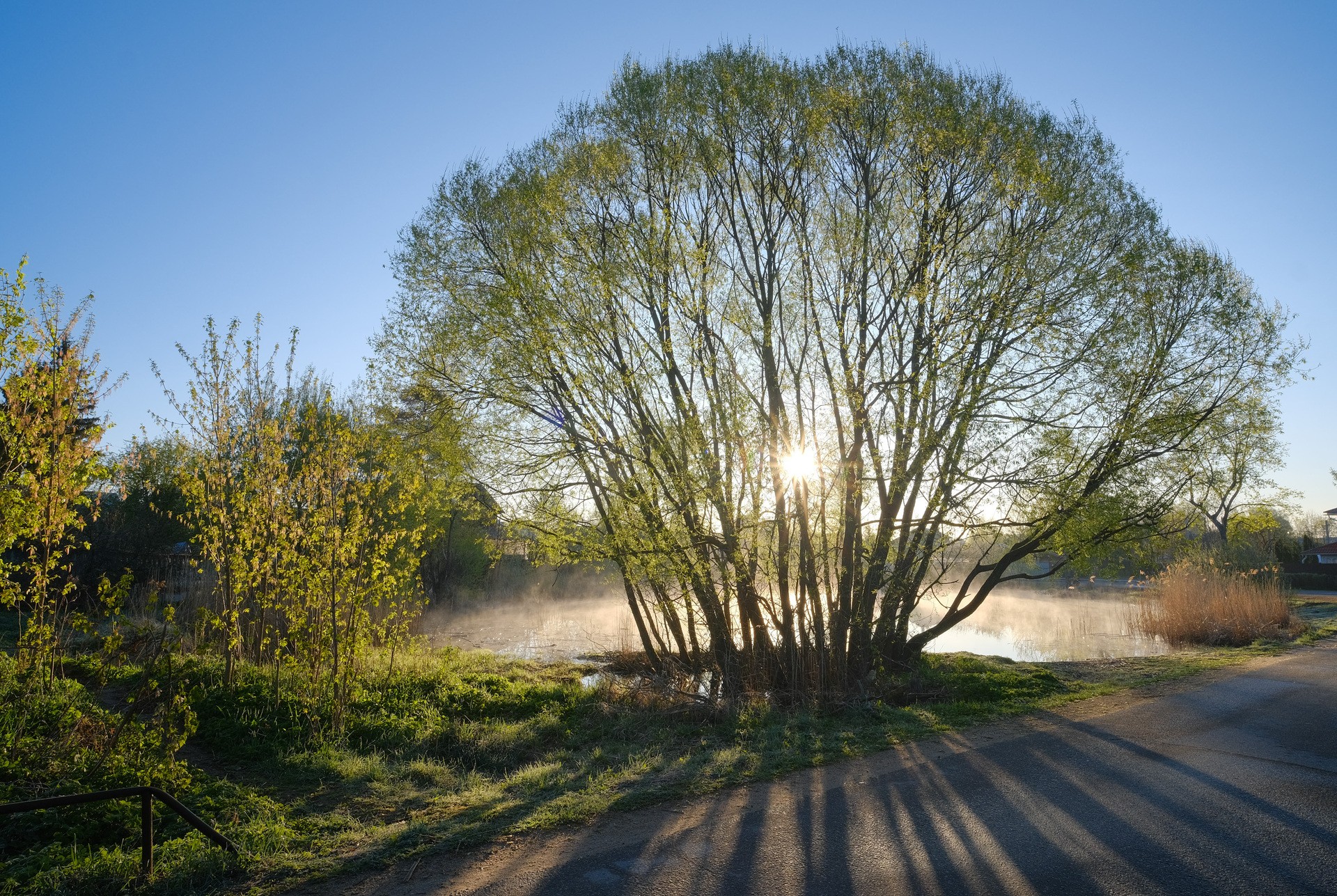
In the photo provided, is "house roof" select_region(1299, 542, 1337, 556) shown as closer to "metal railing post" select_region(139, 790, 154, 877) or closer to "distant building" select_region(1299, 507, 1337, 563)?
"distant building" select_region(1299, 507, 1337, 563)

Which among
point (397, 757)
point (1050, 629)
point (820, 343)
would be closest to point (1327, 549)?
point (1050, 629)

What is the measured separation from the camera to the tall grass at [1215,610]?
1583cm

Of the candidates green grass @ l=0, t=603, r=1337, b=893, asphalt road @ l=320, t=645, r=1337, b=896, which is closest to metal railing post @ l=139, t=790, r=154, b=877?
green grass @ l=0, t=603, r=1337, b=893

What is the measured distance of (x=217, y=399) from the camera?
32.3 ft

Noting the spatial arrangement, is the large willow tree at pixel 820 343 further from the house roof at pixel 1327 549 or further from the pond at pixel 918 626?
the house roof at pixel 1327 549

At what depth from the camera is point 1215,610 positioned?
53.1 feet

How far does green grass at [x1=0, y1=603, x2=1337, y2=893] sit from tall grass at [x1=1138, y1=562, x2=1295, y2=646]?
562 cm

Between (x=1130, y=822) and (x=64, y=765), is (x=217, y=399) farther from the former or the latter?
(x=1130, y=822)

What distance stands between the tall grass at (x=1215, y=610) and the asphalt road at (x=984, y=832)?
31.4 ft

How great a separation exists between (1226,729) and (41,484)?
1097 cm

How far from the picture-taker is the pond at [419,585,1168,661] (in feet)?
57.6

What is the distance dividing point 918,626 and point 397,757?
17.0 metres

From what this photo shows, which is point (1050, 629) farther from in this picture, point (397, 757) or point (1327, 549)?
point (1327, 549)

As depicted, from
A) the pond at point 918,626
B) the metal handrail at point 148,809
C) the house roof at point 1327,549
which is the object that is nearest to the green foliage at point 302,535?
the metal handrail at point 148,809
